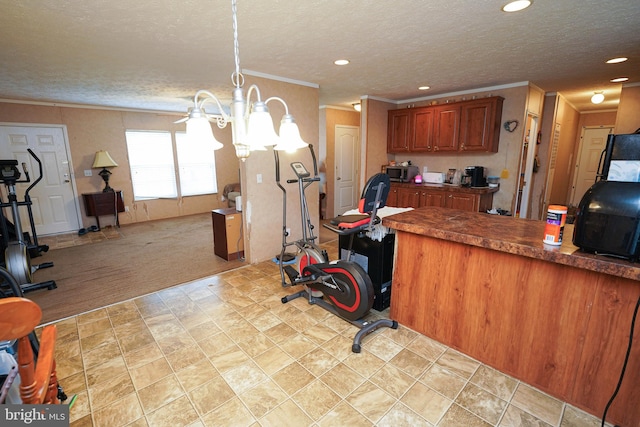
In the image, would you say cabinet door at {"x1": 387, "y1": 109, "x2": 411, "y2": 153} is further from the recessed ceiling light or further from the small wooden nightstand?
the small wooden nightstand

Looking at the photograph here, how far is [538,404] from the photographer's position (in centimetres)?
178

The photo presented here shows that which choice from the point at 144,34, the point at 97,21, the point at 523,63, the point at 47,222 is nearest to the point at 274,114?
the point at 144,34

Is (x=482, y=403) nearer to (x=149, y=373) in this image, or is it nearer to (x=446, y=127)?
(x=149, y=373)

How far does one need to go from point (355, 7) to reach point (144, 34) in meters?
1.81

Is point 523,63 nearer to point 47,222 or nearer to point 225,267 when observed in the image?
point 225,267

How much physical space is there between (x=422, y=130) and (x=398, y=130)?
1.61 feet

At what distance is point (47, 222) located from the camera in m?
5.75

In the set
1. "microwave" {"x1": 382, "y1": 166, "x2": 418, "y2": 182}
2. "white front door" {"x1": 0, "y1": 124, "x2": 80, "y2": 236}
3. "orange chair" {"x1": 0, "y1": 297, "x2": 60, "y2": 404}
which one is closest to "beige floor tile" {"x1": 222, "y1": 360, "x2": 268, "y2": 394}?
"orange chair" {"x1": 0, "y1": 297, "x2": 60, "y2": 404}

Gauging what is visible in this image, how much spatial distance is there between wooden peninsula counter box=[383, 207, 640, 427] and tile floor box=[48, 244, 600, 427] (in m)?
0.15

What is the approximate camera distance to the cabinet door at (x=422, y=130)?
5.24 m

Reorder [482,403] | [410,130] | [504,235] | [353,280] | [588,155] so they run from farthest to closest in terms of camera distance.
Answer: [588,155] < [410,130] < [353,280] < [504,235] < [482,403]

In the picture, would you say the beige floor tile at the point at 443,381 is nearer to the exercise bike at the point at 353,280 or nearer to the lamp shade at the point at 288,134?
the exercise bike at the point at 353,280

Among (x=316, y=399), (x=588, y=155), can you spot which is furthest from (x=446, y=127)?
(x=588, y=155)

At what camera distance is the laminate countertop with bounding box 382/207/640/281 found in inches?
58.2
